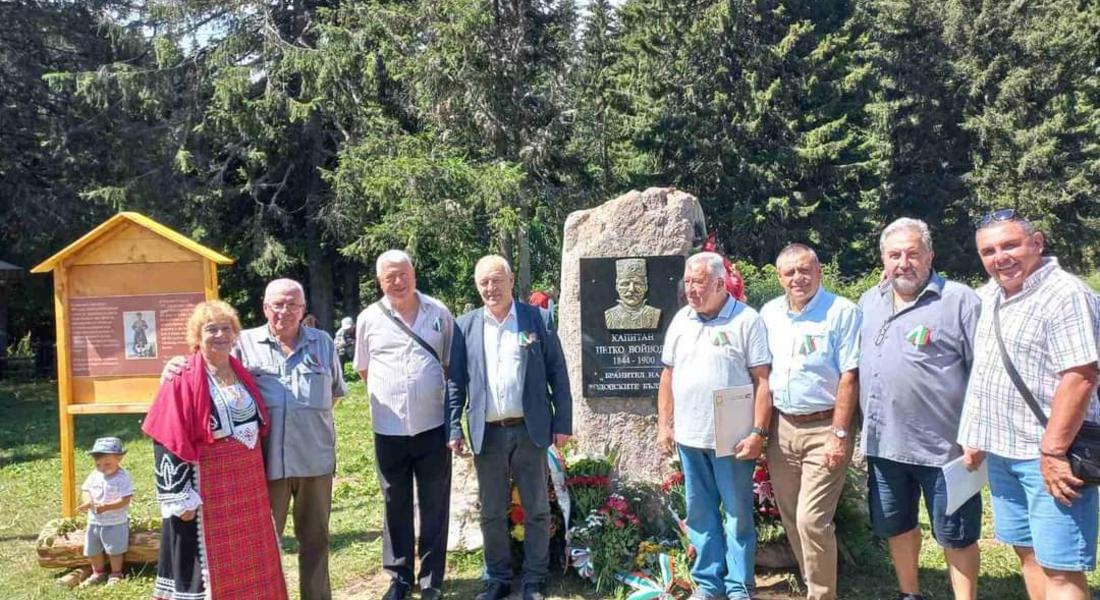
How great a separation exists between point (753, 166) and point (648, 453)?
17907 millimetres

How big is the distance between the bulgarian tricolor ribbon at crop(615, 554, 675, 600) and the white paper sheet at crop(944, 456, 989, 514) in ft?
4.78

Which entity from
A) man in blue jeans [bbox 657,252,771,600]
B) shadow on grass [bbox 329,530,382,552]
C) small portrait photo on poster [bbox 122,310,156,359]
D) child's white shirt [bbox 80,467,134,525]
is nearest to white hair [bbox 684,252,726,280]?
man in blue jeans [bbox 657,252,771,600]

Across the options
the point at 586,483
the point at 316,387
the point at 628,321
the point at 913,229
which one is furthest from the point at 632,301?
the point at 316,387

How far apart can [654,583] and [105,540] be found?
3237 millimetres

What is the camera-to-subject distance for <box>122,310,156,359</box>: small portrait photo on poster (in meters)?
5.42

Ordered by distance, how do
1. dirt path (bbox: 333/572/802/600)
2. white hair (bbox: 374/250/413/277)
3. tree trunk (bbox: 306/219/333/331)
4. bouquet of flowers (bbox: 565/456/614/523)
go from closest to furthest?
white hair (bbox: 374/250/413/277), dirt path (bbox: 333/572/802/600), bouquet of flowers (bbox: 565/456/614/523), tree trunk (bbox: 306/219/333/331)

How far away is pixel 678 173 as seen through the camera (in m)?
22.6

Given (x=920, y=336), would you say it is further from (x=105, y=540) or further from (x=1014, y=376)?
(x=105, y=540)

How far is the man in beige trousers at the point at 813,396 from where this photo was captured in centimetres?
396

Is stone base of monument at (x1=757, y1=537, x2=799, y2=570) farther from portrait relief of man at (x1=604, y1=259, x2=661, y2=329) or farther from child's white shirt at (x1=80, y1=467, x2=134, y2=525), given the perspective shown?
child's white shirt at (x1=80, y1=467, x2=134, y2=525)

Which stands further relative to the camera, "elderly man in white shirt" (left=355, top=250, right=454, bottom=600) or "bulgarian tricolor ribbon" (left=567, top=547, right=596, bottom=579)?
"bulgarian tricolor ribbon" (left=567, top=547, right=596, bottom=579)

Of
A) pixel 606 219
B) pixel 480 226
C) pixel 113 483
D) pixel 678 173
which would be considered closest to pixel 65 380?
pixel 113 483

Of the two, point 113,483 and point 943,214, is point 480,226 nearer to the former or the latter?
point 113,483

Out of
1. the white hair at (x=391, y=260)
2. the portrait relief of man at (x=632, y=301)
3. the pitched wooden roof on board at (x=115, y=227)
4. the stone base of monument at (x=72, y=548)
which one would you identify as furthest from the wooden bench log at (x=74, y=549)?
the portrait relief of man at (x=632, y=301)
